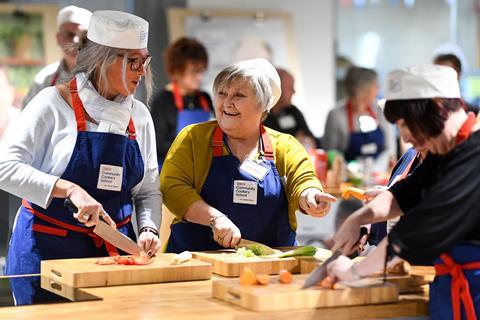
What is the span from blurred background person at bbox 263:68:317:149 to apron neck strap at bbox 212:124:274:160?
3.28m

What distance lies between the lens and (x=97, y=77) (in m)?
3.67

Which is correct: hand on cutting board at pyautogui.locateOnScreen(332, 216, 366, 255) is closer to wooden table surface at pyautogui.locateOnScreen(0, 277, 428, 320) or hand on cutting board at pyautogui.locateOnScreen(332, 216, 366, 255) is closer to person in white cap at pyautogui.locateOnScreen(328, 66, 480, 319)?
person in white cap at pyautogui.locateOnScreen(328, 66, 480, 319)

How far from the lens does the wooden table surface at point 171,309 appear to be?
9.00ft

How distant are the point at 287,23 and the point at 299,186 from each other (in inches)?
232

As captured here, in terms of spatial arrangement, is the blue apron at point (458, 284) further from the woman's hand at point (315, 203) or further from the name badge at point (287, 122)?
the name badge at point (287, 122)

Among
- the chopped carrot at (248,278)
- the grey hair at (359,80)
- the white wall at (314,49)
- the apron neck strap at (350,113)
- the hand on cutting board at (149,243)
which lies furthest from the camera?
the white wall at (314,49)

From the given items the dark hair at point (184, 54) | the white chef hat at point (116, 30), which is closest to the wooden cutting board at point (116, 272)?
the white chef hat at point (116, 30)

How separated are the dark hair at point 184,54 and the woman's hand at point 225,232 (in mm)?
3685

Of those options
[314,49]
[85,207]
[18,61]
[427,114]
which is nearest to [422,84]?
[427,114]

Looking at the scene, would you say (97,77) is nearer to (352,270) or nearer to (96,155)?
(96,155)

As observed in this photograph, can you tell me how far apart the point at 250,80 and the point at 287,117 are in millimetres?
3560

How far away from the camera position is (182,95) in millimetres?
7293

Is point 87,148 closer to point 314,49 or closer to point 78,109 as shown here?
point 78,109

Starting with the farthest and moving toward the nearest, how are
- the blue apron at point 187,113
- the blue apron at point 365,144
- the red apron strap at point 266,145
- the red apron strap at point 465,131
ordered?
the blue apron at point 365,144 < the blue apron at point 187,113 < the red apron strap at point 266,145 < the red apron strap at point 465,131
